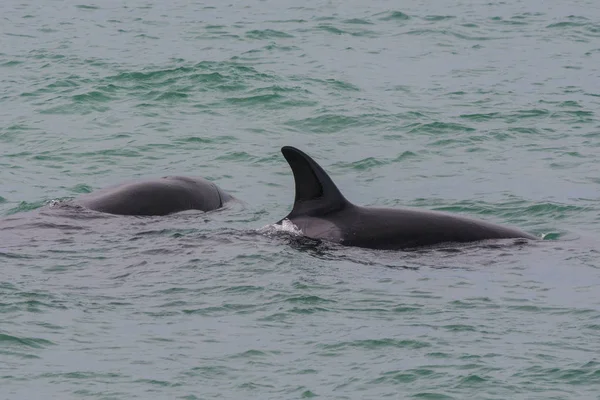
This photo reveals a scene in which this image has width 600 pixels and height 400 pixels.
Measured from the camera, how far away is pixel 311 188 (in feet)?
51.8

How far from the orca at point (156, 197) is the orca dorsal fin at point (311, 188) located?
267 cm

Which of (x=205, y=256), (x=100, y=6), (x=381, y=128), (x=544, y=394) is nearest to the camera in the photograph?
(x=544, y=394)

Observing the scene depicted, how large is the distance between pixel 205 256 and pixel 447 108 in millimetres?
13015

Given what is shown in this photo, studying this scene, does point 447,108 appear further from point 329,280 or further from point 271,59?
point 329,280

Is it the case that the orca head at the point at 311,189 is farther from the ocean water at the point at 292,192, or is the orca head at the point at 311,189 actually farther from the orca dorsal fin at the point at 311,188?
the ocean water at the point at 292,192

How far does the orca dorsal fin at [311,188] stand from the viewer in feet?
51.0

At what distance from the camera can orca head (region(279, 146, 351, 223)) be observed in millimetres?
15539

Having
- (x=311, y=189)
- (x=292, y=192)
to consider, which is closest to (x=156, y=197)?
(x=311, y=189)

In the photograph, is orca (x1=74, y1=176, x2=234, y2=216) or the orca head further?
orca (x1=74, y1=176, x2=234, y2=216)

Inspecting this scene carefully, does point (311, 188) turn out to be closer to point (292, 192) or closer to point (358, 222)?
point (358, 222)

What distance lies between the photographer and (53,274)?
47.9 feet

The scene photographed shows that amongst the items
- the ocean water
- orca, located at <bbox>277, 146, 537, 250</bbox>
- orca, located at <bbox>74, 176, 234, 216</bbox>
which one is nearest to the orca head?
orca, located at <bbox>277, 146, 537, 250</bbox>

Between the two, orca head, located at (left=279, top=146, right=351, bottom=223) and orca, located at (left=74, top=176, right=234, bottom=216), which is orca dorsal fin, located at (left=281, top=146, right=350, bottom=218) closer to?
orca head, located at (left=279, top=146, right=351, bottom=223)

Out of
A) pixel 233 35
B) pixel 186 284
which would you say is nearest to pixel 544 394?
pixel 186 284
